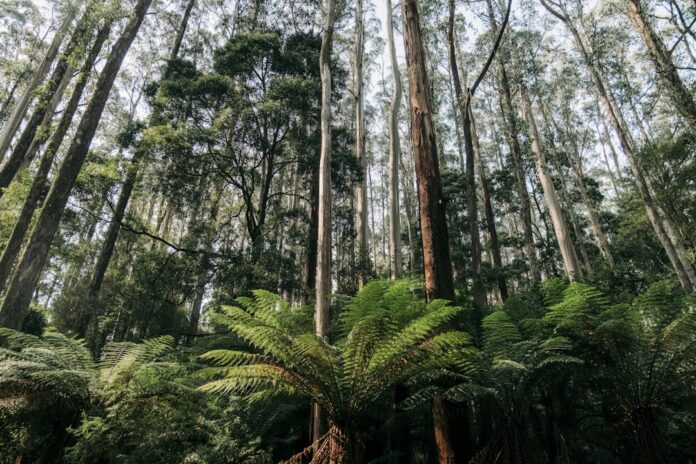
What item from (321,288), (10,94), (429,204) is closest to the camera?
(429,204)

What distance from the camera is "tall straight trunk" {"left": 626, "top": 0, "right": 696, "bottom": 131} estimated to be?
7391 mm

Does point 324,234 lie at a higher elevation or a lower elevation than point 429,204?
higher

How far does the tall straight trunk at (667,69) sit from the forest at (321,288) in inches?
2.3

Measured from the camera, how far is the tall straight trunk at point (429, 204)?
3.13 meters

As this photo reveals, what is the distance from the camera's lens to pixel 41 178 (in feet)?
28.2

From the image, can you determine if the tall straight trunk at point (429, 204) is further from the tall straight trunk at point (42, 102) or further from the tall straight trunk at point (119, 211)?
the tall straight trunk at point (42, 102)

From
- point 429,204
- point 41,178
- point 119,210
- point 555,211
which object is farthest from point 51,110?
point 555,211

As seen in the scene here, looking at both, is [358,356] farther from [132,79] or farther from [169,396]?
[132,79]

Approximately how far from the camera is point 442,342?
2.74 metres

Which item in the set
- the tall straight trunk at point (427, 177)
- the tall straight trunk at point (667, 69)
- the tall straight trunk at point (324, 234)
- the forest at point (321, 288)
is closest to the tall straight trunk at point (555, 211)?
the forest at point (321, 288)

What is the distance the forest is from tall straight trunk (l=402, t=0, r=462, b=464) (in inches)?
0.8

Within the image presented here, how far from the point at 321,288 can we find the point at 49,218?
4.63m

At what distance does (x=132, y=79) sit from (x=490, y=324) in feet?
75.2

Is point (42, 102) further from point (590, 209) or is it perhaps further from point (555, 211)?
point (590, 209)
